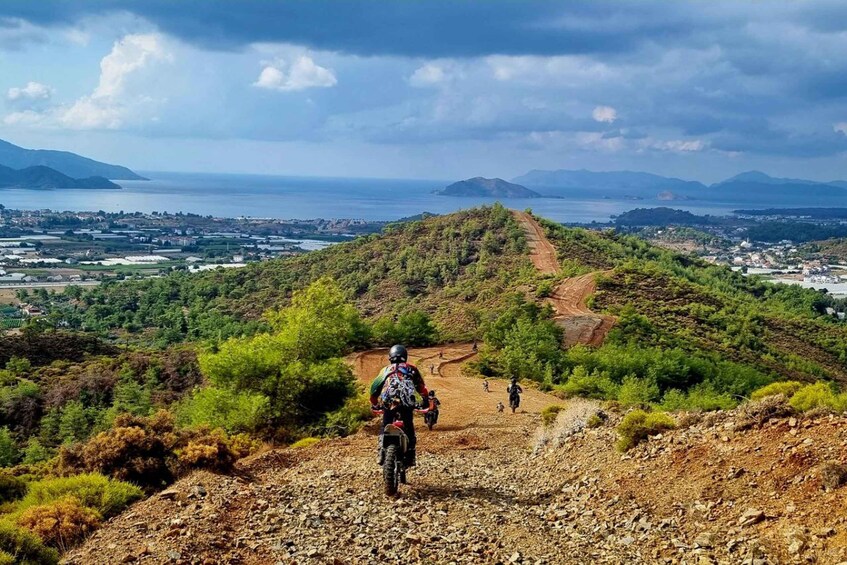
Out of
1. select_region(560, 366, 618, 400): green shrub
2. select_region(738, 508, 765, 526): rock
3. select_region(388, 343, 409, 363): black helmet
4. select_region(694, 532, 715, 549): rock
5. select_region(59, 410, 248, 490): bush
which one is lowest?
select_region(560, 366, 618, 400): green shrub

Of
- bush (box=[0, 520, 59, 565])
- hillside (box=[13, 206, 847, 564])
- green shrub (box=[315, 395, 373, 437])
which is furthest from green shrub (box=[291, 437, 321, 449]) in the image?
bush (box=[0, 520, 59, 565])

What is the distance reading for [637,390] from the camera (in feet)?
79.4

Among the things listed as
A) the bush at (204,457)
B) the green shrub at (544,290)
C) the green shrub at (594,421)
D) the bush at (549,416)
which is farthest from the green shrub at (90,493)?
the green shrub at (544,290)

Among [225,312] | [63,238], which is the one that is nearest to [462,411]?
[225,312]

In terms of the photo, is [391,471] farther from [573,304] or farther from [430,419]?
[573,304]

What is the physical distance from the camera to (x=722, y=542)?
21.3 ft

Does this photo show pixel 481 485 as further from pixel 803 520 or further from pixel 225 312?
pixel 225 312

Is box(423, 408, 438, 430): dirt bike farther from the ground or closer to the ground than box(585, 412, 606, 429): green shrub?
closer to the ground

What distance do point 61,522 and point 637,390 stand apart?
20.3 metres

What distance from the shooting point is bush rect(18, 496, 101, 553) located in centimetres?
706

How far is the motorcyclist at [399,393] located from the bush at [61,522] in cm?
330

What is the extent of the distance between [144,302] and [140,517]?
240 feet

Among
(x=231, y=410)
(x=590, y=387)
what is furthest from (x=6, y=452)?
(x=590, y=387)

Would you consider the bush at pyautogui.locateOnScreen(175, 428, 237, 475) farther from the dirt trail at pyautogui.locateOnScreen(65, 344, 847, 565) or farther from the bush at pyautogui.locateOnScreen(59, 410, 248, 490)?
the dirt trail at pyautogui.locateOnScreen(65, 344, 847, 565)
